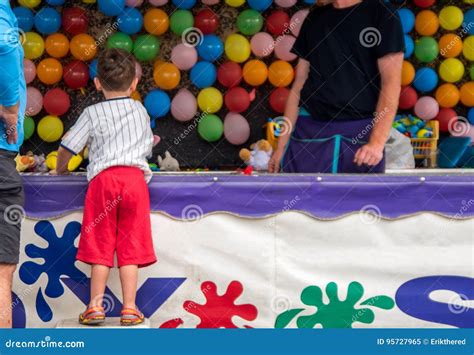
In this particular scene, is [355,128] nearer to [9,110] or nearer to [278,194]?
[278,194]

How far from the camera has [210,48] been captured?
5004mm

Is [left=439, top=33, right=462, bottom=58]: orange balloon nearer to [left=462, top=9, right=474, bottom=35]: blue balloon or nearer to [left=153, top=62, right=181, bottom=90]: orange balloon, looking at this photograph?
[left=462, top=9, right=474, bottom=35]: blue balloon

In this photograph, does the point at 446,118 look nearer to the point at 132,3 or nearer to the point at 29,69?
the point at 132,3

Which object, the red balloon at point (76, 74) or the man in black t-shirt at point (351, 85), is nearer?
the man in black t-shirt at point (351, 85)

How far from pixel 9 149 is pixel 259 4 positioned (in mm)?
3417

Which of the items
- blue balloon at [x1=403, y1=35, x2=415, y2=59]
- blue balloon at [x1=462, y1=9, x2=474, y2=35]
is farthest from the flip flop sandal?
blue balloon at [x1=462, y1=9, x2=474, y2=35]

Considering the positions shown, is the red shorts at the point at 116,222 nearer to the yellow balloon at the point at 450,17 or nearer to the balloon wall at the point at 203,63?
the balloon wall at the point at 203,63

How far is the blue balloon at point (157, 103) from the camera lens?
16.6ft

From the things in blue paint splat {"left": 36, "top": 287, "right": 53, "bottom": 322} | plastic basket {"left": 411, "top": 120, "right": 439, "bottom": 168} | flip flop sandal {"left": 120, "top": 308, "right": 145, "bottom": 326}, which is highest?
plastic basket {"left": 411, "top": 120, "right": 439, "bottom": 168}

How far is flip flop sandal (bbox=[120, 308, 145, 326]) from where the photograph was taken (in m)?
2.06

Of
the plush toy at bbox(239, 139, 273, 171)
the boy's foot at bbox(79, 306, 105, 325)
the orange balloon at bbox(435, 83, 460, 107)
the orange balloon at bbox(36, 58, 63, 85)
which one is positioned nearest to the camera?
the boy's foot at bbox(79, 306, 105, 325)

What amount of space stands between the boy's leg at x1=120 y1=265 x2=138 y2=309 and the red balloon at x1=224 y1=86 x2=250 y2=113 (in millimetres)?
3092

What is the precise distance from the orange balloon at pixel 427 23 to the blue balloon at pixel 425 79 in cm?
29

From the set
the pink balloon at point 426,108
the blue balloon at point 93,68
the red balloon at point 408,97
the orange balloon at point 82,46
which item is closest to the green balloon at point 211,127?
the blue balloon at point 93,68
